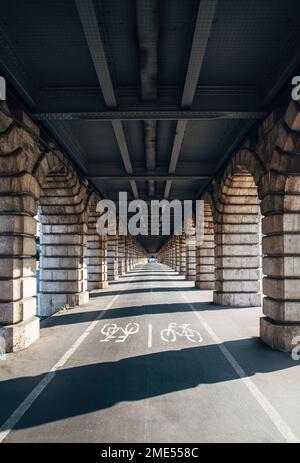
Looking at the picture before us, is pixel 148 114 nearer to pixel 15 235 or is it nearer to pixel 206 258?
pixel 15 235

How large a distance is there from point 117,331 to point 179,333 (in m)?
2.05

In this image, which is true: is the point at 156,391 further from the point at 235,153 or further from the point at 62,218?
the point at 62,218

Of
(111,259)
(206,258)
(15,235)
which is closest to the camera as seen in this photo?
(15,235)

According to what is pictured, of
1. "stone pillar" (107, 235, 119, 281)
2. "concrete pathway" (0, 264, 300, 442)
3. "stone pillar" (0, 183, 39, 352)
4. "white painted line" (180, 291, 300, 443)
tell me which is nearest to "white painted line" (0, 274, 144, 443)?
"concrete pathway" (0, 264, 300, 442)

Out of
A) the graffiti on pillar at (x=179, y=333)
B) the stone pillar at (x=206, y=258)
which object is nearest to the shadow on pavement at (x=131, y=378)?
the graffiti on pillar at (x=179, y=333)

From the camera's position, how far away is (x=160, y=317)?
1236 cm

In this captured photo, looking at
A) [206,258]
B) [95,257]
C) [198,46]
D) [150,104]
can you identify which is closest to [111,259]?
[95,257]

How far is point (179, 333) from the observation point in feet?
32.6

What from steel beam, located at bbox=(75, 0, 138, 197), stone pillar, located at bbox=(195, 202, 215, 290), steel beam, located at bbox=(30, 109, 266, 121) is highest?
steel beam, located at bbox=(75, 0, 138, 197)

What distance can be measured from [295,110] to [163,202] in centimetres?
1455

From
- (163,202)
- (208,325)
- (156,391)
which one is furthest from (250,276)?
(156,391)

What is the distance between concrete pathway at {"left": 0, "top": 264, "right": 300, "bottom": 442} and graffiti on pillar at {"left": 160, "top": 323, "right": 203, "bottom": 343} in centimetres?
3

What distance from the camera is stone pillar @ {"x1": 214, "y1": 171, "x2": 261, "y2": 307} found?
1484 cm

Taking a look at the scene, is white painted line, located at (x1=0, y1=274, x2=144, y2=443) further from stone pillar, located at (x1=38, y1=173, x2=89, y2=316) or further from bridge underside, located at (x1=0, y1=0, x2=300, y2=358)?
stone pillar, located at (x1=38, y1=173, x2=89, y2=316)
